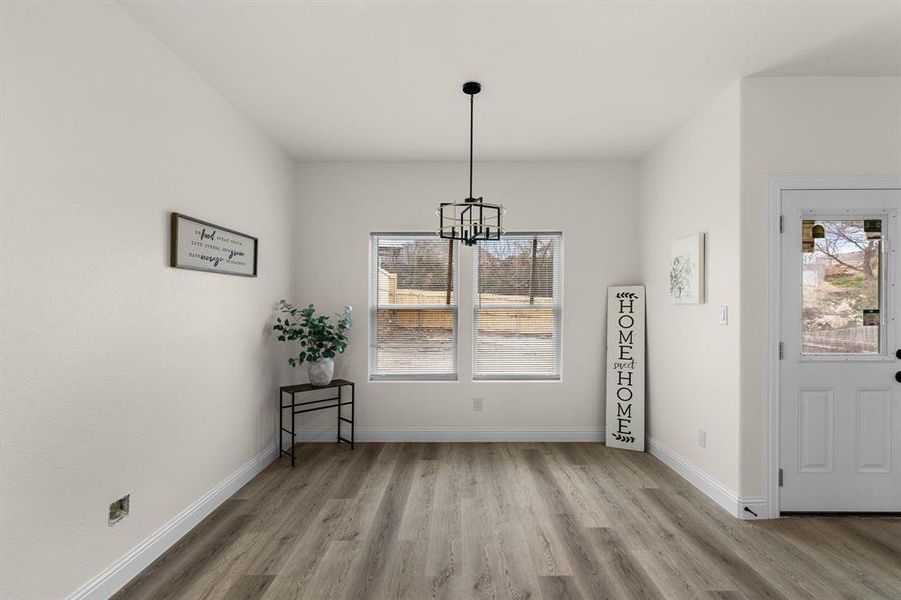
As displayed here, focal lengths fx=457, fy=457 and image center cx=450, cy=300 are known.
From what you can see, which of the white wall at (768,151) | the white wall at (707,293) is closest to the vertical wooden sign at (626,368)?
the white wall at (707,293)

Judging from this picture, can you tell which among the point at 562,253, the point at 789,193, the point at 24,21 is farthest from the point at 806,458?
the point at 24,21

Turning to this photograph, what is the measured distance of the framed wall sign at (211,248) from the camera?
2.66 meters

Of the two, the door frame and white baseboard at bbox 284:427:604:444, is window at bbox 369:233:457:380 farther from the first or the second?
the door frame

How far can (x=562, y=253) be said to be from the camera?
15.4 ft

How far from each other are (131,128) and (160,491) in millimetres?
1954

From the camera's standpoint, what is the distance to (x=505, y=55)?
2.68 m

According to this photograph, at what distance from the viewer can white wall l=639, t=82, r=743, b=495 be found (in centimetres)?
309

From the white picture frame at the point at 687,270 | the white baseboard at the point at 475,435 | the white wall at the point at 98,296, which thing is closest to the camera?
the white wall at the point at 98,296

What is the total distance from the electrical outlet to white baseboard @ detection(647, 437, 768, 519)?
359 centimetres

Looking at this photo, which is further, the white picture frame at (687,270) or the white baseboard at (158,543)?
the white picture frame at (687,270)

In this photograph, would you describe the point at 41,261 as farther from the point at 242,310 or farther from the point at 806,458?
the point at 806,458

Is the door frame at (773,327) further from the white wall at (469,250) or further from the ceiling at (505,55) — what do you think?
the white wall at (469,250)

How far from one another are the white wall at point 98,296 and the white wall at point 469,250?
4.91 feet

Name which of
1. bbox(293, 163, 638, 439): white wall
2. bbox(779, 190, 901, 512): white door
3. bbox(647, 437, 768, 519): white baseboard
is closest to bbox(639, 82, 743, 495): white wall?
bbox(647, 437, 768, 519): white baseboard
